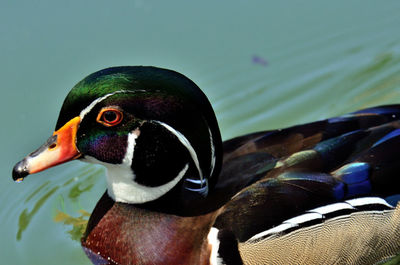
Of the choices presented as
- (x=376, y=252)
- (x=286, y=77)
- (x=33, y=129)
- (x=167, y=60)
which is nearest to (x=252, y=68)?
(x=286, y=77)

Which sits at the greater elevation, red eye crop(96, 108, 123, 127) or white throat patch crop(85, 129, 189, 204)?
red eye crop(96, 108, 123, 127)

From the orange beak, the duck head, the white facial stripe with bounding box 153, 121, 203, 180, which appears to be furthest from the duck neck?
the orange beak

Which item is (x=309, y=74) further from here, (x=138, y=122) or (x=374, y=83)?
(x=138, y=122)

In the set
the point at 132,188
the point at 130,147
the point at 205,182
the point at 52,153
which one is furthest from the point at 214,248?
the point at 52,153

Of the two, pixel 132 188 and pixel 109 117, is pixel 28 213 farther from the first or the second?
pixel 109 117

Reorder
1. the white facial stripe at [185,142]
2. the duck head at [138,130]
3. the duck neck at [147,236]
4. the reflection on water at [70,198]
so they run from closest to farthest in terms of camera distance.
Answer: the duck head at [138,130] → the white facial stripe at [185,142] → the duck neck at [147,236] → the reflection on water at [70,198]

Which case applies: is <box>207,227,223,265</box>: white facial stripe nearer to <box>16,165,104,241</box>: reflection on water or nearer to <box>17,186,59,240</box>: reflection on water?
<box>16,165,104,241</box>: reflection on water

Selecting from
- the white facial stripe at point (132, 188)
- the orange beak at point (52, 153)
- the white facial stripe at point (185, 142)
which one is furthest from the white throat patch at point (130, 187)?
the orange beak at point (52, 153)

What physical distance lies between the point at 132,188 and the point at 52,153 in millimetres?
606

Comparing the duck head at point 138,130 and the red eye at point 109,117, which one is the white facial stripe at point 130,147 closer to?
the duck head at point 138,130

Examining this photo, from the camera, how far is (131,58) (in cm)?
670

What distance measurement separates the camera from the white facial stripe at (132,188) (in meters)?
4.21

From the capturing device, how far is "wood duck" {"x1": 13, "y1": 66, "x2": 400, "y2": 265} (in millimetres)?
3865

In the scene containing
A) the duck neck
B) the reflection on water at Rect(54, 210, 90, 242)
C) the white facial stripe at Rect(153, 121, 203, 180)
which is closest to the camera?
the white facial stripe at Rect(153, 121, 203, 180)
